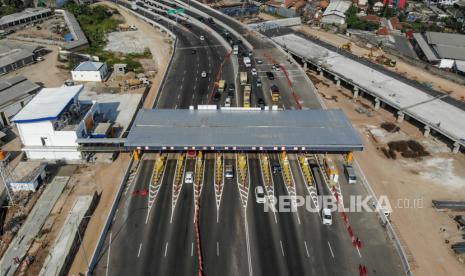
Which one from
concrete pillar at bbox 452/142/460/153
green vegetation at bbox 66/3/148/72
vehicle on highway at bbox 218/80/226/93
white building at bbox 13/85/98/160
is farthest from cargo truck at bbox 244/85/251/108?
concrete pillar at bbox 452/142/460/153

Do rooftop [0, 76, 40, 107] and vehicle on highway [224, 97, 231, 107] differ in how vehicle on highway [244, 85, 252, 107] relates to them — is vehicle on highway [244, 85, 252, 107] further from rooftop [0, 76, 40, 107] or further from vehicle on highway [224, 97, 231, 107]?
rooftop [0, 76, 40, 107]

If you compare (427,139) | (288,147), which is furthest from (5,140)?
(427,139)

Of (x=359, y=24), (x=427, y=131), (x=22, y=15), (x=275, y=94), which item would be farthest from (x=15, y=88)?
(x=359, y=24)

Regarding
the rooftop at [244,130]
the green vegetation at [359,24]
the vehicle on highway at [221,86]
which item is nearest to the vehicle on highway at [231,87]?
the vehicle on highway at [221,86]

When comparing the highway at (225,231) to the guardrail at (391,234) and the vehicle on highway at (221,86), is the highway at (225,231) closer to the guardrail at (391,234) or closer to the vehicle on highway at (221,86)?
the guardrail at (391,234)

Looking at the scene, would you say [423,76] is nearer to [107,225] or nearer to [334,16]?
[334,16]

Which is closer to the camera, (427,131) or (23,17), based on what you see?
(427,131)

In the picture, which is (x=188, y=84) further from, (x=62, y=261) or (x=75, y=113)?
(x=62, y=261)
